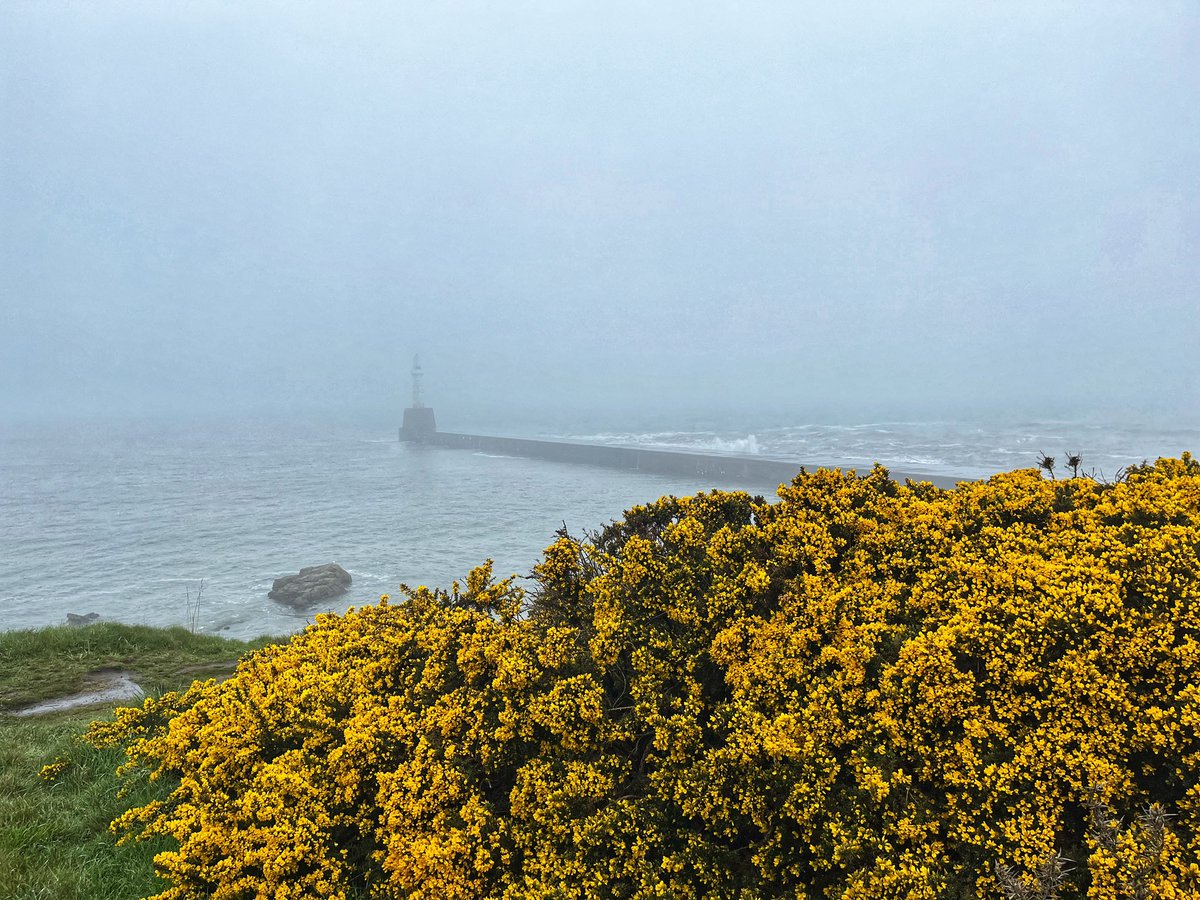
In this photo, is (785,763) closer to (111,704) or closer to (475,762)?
(475,762)

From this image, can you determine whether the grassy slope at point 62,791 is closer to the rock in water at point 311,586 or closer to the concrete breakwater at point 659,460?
the rock in water at point 311,586

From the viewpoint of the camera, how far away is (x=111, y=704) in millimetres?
8797

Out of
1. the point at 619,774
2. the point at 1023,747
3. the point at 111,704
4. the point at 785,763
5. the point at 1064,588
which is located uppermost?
the point at 1064,588

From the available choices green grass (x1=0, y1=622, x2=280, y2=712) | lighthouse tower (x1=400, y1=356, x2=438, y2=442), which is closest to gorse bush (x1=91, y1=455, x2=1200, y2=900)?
green grass (x1=0, y1=622, x2=280, y2=712)

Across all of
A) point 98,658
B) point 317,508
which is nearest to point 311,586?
point 98,658

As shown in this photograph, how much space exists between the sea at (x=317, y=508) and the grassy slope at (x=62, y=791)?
369cm

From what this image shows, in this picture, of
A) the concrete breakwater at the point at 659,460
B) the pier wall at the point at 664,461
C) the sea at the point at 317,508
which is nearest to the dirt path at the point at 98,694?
the sea at the point at 317,508

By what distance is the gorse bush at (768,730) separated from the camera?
2660mm

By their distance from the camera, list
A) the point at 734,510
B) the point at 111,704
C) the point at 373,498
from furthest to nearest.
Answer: the point at 373,498, the point at 111,704, the point at 734,510

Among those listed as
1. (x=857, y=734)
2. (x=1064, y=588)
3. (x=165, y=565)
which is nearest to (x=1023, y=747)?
(x=857, y=734)

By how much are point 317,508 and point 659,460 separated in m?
29.8

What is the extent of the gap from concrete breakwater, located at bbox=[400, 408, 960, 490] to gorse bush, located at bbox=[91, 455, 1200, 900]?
74.7 ft

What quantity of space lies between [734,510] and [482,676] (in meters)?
2.75

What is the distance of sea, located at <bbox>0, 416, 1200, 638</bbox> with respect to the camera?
23.6 metres
